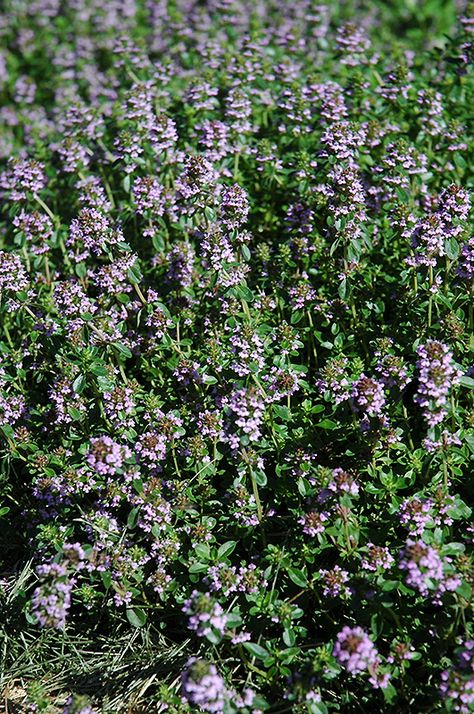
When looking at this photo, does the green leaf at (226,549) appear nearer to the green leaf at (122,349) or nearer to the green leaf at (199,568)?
the green leaf at (199,568)

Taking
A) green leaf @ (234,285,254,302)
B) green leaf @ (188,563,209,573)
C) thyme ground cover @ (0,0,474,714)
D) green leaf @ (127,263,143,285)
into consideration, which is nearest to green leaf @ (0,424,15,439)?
thyme ground cover @ (0,0,474,714)

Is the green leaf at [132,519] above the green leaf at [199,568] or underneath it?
above

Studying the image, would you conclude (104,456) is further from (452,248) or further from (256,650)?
(452,248)

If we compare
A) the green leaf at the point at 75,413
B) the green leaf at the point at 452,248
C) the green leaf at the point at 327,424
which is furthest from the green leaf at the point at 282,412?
the green leaf at the point at 452,248

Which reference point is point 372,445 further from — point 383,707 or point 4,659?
point 4,659

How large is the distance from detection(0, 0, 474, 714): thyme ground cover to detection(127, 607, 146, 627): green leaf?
17mm

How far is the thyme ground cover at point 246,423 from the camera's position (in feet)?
12.0

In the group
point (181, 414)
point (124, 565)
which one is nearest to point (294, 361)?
point (181, 414)

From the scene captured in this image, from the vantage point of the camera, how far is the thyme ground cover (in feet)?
12.0

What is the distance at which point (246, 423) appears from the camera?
3.71 metres

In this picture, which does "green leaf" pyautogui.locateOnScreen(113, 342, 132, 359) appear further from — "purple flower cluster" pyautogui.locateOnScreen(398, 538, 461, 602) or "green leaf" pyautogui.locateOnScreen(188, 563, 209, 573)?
"purple flower cluster" pyautogui.locateOnScreen(398, 538, 461, 602)

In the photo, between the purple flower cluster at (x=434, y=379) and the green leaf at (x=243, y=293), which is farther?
the green leaf at (x=243, y=293)

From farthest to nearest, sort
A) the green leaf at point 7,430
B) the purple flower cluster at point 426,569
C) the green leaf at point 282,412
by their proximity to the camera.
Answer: the green leaf at point 7,430 → the green leaf at point 282,412 → the purple flower cluster at point 426,569

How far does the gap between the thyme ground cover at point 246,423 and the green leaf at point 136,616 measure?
2 centimetres
